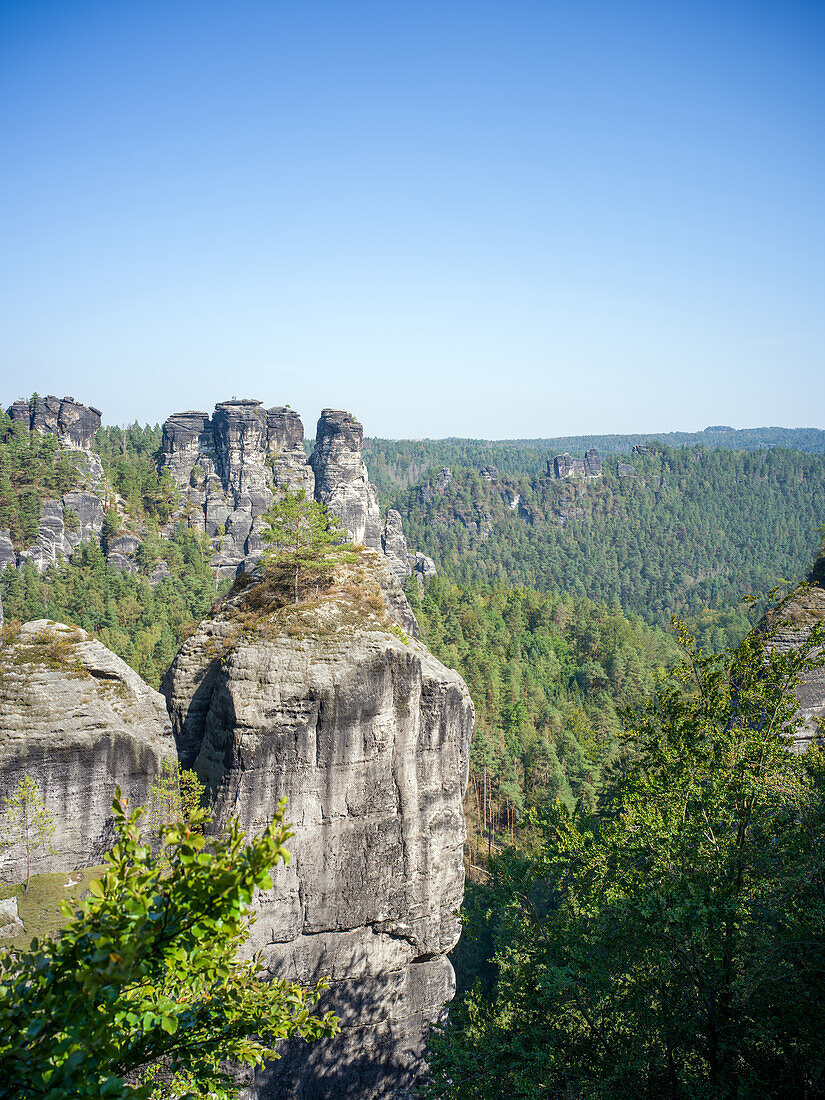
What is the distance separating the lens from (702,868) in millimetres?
10047

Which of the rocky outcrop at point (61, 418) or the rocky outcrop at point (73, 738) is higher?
the rocky outcrop at point (61, 418)

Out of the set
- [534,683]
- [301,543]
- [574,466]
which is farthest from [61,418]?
[574,466]

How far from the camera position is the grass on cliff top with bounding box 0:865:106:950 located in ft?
42.9

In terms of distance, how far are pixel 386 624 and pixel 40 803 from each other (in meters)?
8.62

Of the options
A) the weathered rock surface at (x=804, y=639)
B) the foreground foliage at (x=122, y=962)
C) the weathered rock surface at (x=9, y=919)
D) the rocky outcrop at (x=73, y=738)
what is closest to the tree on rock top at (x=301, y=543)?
the rocky outcrop at (x=73, y=738)

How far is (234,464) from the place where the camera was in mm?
87938

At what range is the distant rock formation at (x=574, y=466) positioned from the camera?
192 metres

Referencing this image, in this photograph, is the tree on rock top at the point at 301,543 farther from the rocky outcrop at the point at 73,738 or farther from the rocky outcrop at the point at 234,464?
the rocky outcrop at the point at 234,464

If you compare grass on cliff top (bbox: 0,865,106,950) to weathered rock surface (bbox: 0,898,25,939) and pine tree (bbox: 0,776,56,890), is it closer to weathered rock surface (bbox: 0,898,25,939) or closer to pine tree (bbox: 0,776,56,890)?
weathered rock surface (bbox: 0,898,25,939)

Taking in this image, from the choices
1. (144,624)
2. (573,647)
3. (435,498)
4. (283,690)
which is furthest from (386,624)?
(435,498)

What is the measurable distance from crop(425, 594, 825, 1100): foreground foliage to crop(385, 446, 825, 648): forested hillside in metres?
117

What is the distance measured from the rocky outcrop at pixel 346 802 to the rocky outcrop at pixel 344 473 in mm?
65850

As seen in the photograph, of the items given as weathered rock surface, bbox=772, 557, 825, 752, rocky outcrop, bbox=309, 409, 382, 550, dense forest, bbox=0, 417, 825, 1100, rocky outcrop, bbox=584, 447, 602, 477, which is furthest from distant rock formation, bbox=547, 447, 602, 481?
weathered rock surface, bbox=772, 557, 825, 752

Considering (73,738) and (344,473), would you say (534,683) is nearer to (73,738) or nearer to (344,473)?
(344,473)
